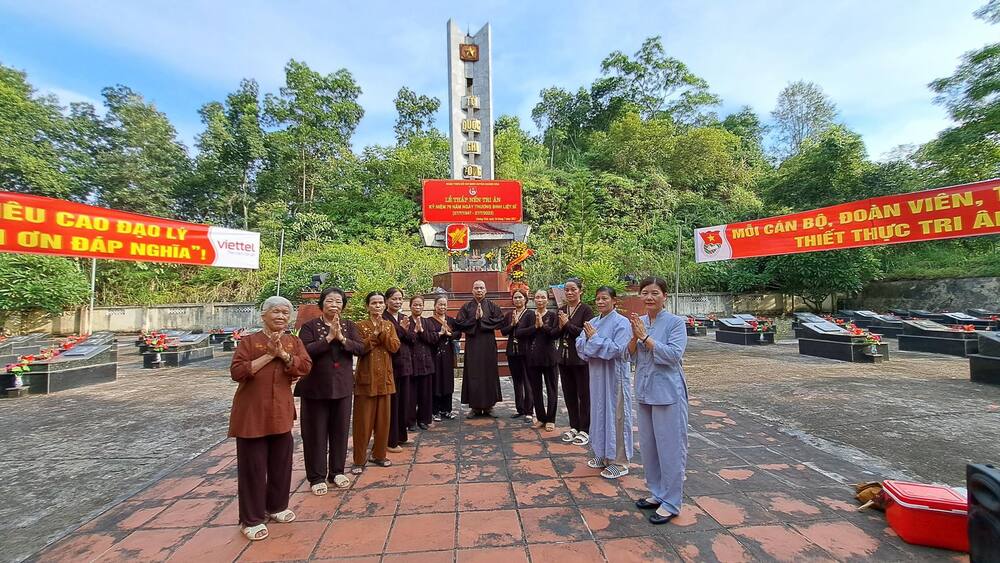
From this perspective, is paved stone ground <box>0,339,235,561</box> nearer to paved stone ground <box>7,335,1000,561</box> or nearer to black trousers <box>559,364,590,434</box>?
paved stone ground <box>7,335,1000,561</box>

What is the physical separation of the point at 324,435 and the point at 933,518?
373 centimetres

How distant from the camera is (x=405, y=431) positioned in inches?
165

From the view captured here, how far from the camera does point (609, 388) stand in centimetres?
350

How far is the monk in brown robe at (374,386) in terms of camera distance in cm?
355

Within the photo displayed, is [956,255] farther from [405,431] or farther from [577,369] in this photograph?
[405,431]

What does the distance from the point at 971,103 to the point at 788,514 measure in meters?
17.2

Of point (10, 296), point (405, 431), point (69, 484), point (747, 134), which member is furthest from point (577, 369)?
point (747, 134)

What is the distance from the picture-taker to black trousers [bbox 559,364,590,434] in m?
4.20

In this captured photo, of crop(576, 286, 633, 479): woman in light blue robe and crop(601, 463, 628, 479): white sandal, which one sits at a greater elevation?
crop(576, 286, 633, 479): woman in light blue robe

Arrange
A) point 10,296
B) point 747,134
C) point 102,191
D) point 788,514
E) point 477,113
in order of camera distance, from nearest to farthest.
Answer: point 788,514 < point 477,113 < point 10,296 < point 102,191 < point 747,134

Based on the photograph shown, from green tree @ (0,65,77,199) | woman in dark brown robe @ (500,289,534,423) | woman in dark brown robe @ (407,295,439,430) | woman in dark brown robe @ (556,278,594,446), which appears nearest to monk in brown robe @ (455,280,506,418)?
woman in dark brown robe @ (500,289,534,423)

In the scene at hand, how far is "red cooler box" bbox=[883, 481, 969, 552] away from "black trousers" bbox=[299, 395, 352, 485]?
3.53 meters

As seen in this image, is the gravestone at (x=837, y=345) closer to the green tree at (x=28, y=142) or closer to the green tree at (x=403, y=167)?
the green tree at (x=403, y=167)

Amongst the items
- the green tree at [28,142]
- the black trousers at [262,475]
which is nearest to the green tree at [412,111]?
the green tree at [28,142]
